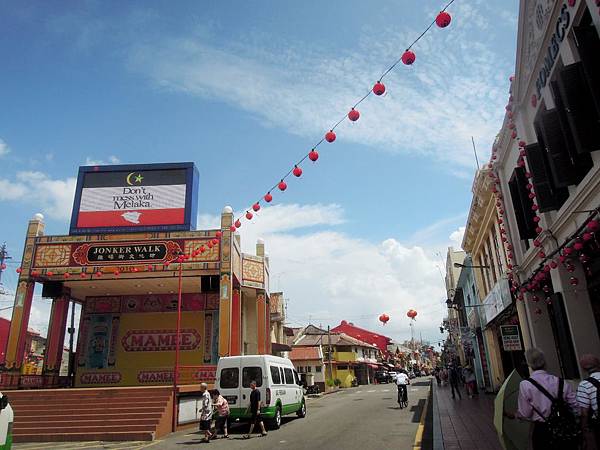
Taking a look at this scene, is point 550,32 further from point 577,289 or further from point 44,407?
point 44,407

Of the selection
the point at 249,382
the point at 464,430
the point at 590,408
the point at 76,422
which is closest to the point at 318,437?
the point at 249,382

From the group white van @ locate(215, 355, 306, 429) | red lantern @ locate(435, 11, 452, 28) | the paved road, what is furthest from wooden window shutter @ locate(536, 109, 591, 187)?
white van @ locate(215, 355, 306, 429)

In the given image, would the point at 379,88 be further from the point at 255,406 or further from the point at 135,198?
the point at 135,198

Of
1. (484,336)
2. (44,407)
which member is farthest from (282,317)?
(44,407)

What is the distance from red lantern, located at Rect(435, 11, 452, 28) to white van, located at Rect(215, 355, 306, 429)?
10.9 meters

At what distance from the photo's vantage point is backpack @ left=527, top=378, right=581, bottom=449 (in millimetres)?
4590

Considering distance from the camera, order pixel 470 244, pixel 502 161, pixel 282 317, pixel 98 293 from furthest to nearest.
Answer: pixel 282 317 < pixel 98 293 < pixel 470 244 < pixel 502 161

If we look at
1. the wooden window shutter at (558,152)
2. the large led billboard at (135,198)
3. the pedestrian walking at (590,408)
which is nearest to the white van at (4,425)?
the pedestrian walking at (590,408)

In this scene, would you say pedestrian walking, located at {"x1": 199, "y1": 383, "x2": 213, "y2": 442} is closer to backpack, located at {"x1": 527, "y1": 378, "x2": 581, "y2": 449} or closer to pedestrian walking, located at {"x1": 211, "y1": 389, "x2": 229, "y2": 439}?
pedestrian walking, located at {"x1": 211, "y1": 389, "x2": 229, "y2": 439}

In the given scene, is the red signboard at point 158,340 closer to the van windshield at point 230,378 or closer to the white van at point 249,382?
the white van at point 249,382

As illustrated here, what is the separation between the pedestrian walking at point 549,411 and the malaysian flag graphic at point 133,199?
1996 cm

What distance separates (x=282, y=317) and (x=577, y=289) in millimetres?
31697

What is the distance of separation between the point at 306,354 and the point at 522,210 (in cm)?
3878

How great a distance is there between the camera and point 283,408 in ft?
48.2
